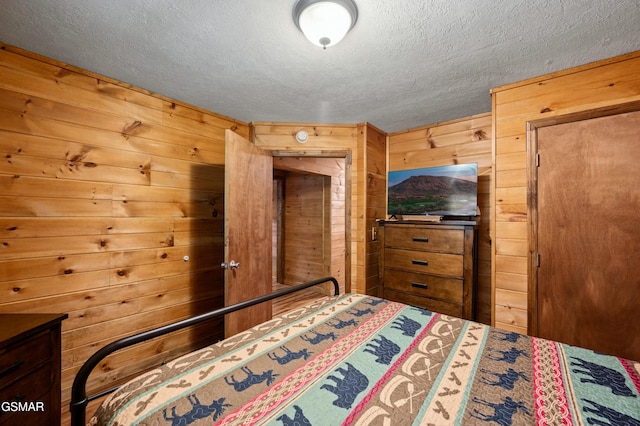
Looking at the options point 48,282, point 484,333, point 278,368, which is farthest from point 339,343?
point 48,282

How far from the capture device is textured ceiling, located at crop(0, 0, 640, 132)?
1342 millimetres

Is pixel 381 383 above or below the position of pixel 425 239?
below

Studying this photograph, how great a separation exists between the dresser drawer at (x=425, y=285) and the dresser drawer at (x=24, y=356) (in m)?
2.71

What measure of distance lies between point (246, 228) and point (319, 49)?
5.19 feet

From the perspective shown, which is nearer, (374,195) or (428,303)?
(428,303)

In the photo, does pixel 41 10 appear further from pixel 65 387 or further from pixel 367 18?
pixel 65 387

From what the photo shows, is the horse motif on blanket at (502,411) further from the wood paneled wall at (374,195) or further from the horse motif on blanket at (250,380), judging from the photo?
the wood paneled wall at (374,195)

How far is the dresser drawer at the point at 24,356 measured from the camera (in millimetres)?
1239

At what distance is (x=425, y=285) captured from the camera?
263cm

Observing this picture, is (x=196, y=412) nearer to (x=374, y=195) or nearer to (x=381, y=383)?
(x=381, y=383)

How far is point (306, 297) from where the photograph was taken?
432 centimetres

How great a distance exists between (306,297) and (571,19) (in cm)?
414

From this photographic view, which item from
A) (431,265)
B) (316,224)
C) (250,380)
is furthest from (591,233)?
(316,224)

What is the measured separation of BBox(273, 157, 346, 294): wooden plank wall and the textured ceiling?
80.3 inches
